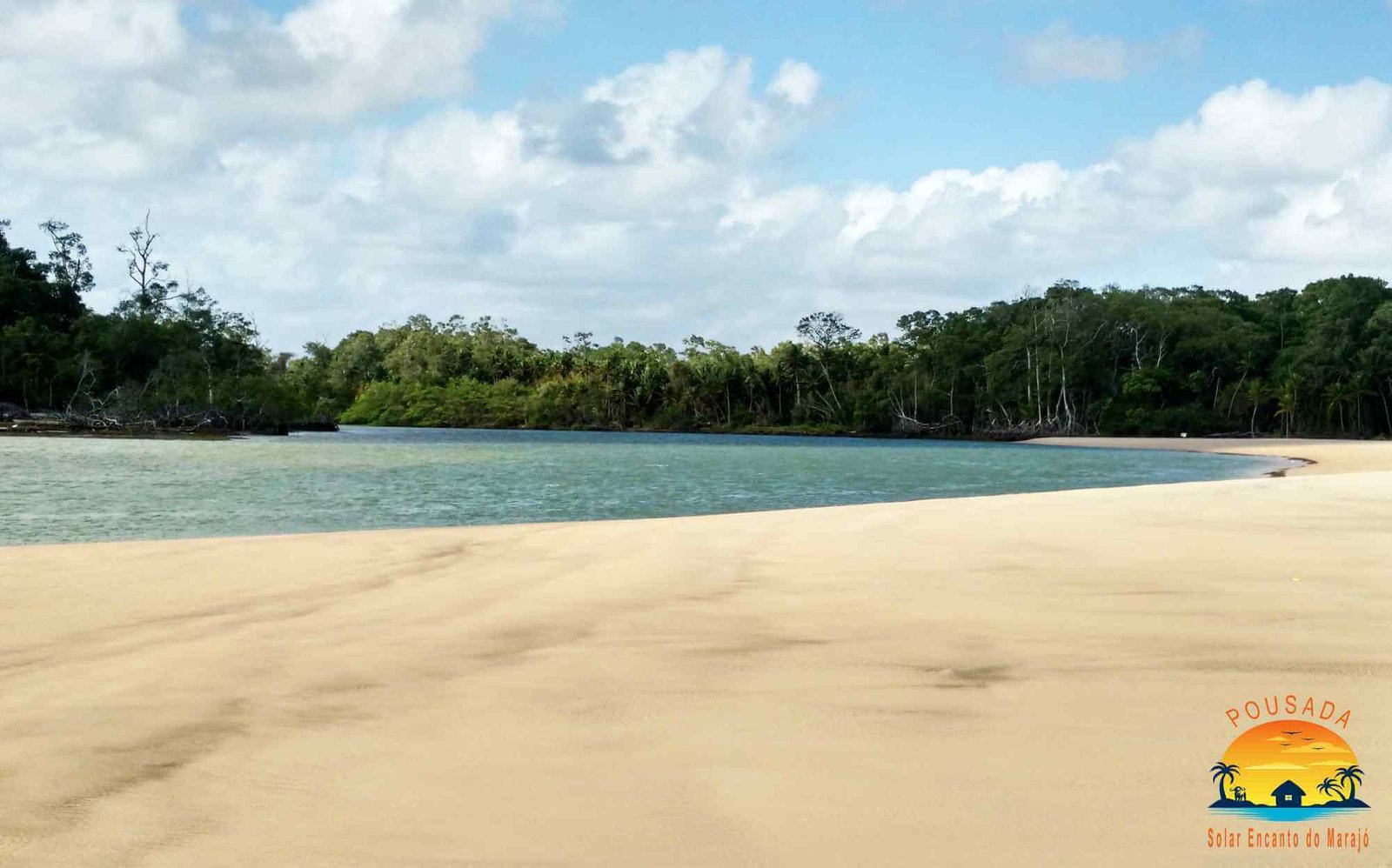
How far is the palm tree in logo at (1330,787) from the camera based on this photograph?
99.9 inches

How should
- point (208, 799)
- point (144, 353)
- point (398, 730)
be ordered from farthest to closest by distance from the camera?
point (144, 353), point (398, 730), point (208, 799)

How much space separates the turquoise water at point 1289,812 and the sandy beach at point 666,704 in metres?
0.09

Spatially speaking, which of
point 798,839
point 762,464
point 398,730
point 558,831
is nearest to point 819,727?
point 798,839

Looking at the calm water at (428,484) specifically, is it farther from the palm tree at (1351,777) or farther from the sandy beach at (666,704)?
the palm tree at (1351,777)

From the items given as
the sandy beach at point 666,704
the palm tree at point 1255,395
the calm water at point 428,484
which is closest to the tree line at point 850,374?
the palm tree at point 1255,395

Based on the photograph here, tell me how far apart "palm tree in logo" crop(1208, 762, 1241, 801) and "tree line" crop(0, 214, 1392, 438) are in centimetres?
5750

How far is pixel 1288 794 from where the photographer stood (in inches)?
103

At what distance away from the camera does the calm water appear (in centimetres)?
1398

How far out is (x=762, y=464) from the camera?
32250 mm

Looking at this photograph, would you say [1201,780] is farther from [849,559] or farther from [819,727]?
[849,559]

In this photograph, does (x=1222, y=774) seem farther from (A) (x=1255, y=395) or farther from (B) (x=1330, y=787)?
(A) (x=1255, y=395)

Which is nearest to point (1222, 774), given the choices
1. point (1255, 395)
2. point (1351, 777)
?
point (1351, 777)

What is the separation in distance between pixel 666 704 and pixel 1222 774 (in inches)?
64.9

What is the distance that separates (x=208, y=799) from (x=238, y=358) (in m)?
69.4
